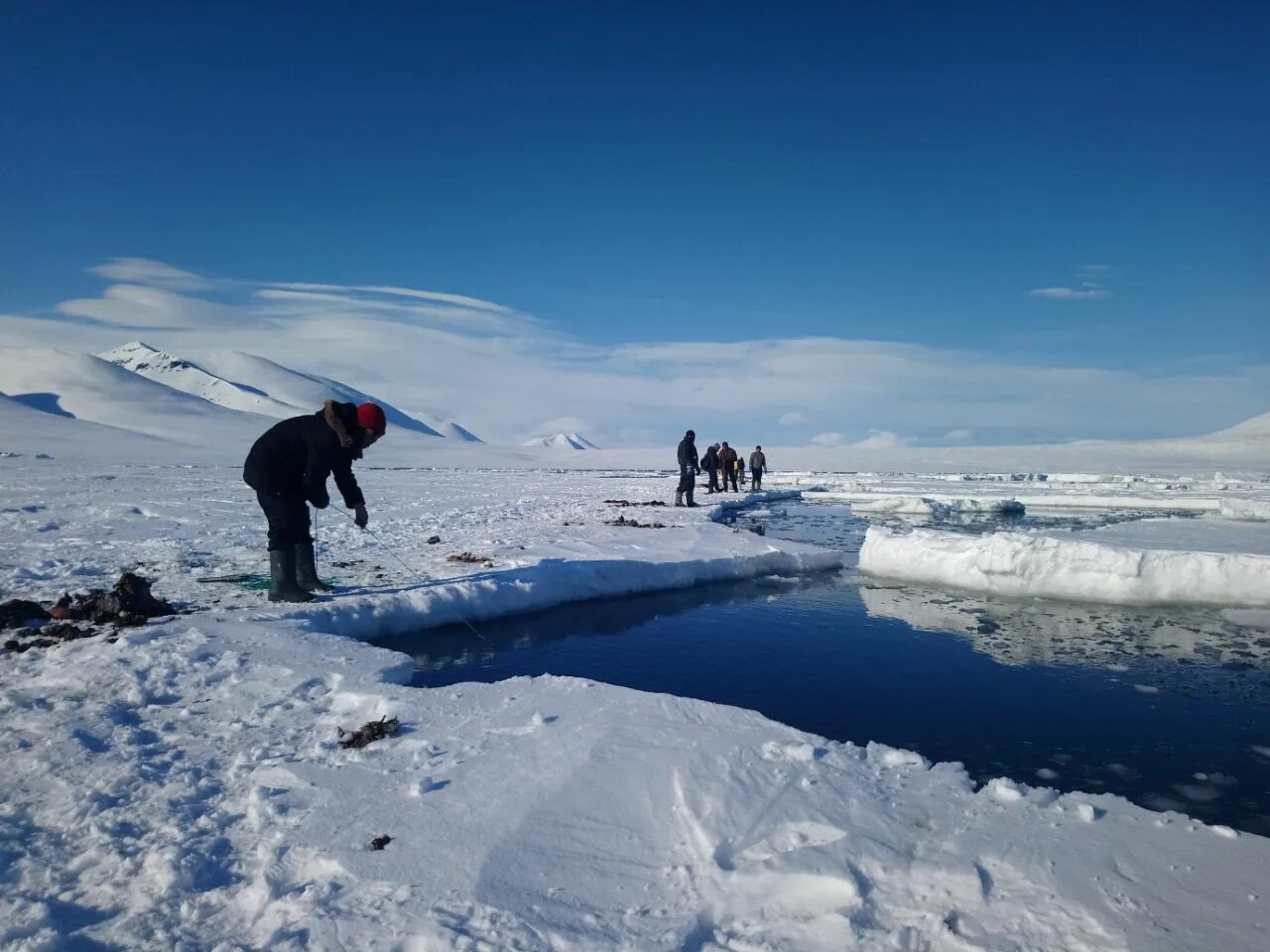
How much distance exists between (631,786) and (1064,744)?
291cm

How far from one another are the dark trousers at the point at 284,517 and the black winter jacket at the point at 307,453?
6 centimetres

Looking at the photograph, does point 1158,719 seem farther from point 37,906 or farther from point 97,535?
point 97,535

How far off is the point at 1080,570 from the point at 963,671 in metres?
4.21

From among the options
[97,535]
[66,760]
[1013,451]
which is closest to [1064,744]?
[66,760]

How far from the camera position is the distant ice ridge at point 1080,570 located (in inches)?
338

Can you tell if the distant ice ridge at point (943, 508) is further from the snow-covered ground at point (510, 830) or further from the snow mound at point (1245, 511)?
the snow-covered ground at point (510, 830)

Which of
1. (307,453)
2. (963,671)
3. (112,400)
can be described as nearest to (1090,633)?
(963,671)

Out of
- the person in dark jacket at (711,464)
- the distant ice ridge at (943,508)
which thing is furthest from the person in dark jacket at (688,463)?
the distant ice ridge at (943,508)

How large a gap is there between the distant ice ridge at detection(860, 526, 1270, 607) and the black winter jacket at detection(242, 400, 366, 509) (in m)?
7.47

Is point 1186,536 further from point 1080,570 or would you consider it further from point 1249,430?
point 1249,430

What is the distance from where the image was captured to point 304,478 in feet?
21.4

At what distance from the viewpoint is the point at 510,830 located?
289cm

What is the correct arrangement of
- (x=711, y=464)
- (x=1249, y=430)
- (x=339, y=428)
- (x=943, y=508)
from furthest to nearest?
(x=1249, y=430)
(x=711, y=464)
(x=943, y=508)
(x=339, y=428)

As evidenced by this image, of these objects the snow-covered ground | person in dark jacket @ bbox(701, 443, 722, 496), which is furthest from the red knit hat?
person in dark jacket @ bbox(701, 443, 722, 496)
